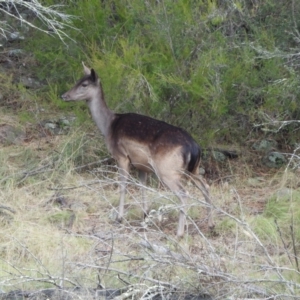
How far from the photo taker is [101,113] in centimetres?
1019

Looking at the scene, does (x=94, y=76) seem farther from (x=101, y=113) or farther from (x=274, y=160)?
(x=274, y=160)

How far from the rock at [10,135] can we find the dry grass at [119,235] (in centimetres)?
19

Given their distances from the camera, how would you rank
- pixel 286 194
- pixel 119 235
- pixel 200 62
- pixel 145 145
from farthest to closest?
pixel 200 62 → pixel 286 194 → pixel 145 145 → pixel 119 235

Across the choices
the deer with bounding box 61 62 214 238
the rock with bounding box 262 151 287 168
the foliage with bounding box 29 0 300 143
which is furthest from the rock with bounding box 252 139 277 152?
the deer with bounding box 61 62 214 238

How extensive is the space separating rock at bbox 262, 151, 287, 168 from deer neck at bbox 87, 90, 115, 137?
8.08 ft

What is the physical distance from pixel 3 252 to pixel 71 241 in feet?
2.18

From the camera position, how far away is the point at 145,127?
9.50 metres

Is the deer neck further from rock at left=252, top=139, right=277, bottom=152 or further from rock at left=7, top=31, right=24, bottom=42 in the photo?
rock at left=7, top=31, right=24, bottom=42

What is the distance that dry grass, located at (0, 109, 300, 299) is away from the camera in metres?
6.62

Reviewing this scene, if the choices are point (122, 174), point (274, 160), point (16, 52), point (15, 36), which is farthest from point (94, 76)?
point (16, 52)

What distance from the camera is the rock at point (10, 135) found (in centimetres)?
1219

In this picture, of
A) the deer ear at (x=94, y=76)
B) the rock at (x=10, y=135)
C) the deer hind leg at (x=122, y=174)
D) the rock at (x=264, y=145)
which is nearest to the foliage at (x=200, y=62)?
the rock at (x=264, y=145)

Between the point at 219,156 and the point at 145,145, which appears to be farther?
the point at 219,156

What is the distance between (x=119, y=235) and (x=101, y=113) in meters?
3.08
